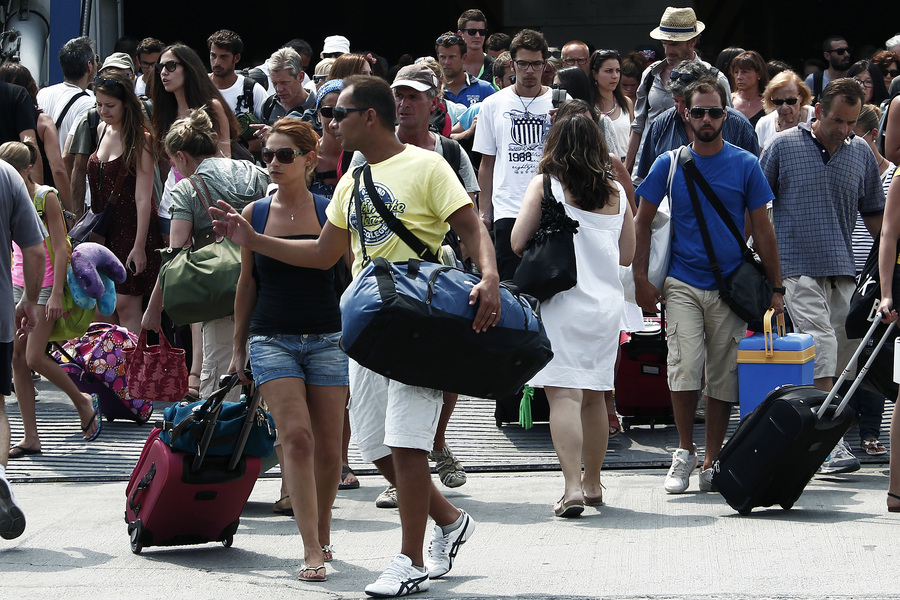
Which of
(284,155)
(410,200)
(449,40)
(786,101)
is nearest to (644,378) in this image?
(786,101)

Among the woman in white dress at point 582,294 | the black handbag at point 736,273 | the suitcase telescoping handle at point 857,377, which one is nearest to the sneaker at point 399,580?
the woman in white dress at point 582,294

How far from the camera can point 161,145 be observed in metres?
8.93

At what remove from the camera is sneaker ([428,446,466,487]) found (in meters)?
6.96

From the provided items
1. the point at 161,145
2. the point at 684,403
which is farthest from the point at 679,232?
the point at 161,145

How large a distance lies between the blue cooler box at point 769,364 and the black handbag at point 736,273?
0.11m

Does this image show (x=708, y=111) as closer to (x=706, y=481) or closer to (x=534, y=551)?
(x=706, y=481)

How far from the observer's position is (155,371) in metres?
8.28

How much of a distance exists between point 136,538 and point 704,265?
3197mm

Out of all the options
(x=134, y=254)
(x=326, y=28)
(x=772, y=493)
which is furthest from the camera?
(x=326, y=28)

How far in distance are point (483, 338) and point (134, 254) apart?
4.93 m

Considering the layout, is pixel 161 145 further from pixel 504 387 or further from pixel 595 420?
pixel 504 387

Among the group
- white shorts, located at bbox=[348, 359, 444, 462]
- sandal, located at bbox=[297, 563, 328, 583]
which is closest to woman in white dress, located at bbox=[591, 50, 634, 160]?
white shorts, located at bbox=[348, 359, 444, 462]

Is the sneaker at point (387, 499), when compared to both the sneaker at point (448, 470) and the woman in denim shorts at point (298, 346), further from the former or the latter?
the woman in denim shorts at point (298, 346)

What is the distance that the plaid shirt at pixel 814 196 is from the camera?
296 inches
